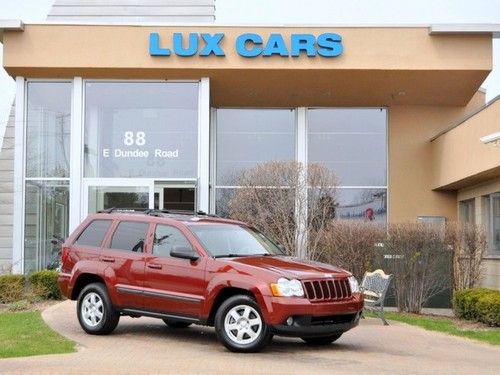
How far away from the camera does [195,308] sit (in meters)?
10.6

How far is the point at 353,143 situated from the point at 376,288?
421 inches

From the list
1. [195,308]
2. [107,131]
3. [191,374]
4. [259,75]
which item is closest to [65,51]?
[107,131]

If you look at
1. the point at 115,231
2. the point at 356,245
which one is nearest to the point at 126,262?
the point at 115,231

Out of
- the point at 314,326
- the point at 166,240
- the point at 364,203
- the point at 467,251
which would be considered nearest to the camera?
the point at 314,326

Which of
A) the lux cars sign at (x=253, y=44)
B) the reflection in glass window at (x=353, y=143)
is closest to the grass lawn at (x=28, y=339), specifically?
the lux cars sign at (x=253, y=44)

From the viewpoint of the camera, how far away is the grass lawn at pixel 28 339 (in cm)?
1013

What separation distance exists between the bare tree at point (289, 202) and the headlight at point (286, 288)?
7.74 meters

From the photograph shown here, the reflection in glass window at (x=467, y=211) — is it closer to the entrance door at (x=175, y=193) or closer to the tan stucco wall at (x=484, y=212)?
the tan stucco wall at (x=484, y=212)

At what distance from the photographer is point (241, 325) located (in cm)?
1018

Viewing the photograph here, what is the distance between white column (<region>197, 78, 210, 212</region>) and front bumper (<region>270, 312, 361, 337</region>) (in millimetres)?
11296

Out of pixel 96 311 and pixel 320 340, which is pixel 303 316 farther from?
pixel 96 311

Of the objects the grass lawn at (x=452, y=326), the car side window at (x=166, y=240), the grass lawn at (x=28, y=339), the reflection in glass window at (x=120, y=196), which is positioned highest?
the reflection in glass window at (x=120, y=196)

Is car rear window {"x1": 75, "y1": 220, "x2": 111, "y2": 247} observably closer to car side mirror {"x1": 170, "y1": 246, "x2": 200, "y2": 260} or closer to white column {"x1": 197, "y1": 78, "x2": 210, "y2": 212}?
car side mirror {"x1": 170, "y1": 246, "x2": 200, "y2": 260}

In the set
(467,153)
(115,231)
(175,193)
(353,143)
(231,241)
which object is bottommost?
(231,241)
